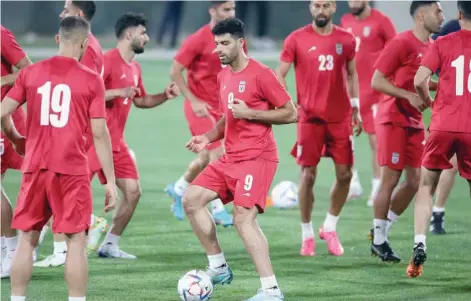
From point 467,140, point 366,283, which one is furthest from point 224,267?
point 467,140

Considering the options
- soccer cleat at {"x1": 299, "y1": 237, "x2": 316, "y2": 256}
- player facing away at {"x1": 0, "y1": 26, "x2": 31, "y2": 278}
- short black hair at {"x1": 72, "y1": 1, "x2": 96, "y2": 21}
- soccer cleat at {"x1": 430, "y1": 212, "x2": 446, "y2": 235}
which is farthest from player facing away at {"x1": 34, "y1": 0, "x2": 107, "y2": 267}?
soccer cleat at {"x1": 430, "y1": 212, "x2": 446, "y2": 235}

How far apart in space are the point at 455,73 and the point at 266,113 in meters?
1.56

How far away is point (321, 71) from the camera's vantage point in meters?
10.4

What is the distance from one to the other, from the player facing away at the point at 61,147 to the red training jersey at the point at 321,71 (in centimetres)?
337

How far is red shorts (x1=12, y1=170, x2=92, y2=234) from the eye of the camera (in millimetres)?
7277

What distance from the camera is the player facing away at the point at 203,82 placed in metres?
11.4

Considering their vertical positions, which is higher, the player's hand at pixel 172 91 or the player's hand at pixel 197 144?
the player's hand at pixel 172 91

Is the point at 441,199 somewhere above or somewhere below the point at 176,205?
above

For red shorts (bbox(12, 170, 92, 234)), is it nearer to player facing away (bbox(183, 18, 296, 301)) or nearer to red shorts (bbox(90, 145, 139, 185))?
player facing away (bbox(183, 18, 296, 301))

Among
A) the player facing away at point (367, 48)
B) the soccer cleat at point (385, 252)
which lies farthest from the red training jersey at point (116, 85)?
the player facing away at point (367, 48)

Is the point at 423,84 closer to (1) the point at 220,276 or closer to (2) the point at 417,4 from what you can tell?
(2) the point at 417,4

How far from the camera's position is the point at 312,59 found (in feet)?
34.0

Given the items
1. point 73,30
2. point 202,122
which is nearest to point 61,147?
point 73,30

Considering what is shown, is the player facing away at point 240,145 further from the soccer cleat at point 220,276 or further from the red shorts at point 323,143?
the red shorts at point 323,143
